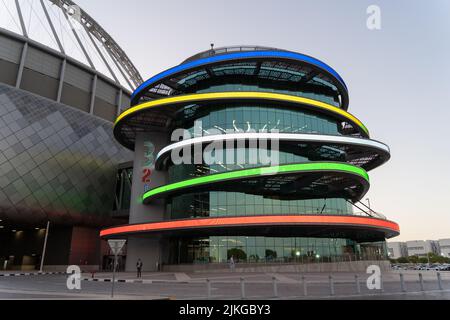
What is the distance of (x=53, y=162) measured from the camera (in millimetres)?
49312

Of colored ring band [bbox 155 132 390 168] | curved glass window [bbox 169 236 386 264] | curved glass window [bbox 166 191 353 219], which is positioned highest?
colored ring band [bbox 155 132 390 168]

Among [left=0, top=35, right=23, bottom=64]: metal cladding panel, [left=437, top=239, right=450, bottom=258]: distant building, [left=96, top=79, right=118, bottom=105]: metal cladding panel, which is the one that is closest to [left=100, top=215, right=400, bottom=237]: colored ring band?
[left=96, top=79, right=118, bottom=105]: metal cladding panel

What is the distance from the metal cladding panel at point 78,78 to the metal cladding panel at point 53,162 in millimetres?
5476

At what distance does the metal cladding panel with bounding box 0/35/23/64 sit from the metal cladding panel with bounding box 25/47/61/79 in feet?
4.52

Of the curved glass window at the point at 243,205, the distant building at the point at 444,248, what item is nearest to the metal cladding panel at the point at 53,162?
the curved glass window at the point at 243,205

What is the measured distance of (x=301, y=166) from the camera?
33094 mm

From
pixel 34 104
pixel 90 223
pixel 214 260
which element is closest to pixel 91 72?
pixel 34 104

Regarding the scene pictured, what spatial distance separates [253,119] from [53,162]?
1245 inches

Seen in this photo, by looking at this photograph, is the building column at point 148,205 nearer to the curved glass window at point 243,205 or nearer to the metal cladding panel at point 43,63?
the curved glass window at point 243,205

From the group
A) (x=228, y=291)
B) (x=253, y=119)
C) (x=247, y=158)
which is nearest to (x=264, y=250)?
(x=247, y=158)

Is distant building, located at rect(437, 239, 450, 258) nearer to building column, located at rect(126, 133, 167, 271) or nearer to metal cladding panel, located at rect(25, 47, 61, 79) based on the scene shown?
building column, located at rect(126, 133, 167, 271)

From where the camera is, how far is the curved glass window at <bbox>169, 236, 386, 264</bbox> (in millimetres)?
37500

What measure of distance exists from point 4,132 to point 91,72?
20.1 meters

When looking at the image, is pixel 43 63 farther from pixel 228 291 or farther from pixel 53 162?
pixel 228 291
